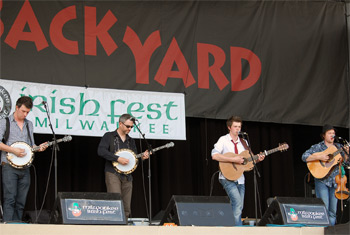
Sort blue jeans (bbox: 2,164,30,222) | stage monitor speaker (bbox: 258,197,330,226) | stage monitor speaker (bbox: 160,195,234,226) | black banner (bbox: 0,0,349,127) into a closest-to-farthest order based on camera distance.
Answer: stage monitor speaker (bbox: 160,195,234,226), stage monitor speaker (bbox: 258,197,330,226), blue jeans (bbox: 2,164,30,222), black banner (bbox: 0,0,349,127)

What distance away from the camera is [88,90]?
8539 millimetres

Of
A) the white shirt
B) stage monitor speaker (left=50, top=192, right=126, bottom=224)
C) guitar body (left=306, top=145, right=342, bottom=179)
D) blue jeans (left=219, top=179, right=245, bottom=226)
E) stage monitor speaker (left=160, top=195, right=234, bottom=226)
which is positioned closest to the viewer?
stage monitor speaker (left=50, top=192, right=126, bottom=224)

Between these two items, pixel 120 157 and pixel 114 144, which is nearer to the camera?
pixel 120 157

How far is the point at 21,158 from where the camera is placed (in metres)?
6.97

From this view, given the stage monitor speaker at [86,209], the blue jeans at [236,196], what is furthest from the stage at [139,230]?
the blue jeans at [236,196]

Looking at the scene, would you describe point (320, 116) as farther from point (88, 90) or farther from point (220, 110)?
point (88, 90)

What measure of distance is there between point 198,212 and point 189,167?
403 cm

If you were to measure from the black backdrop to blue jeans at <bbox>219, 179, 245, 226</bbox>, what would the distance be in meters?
1.95

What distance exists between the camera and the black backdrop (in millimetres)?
9062

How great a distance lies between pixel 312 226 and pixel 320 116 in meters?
4.30

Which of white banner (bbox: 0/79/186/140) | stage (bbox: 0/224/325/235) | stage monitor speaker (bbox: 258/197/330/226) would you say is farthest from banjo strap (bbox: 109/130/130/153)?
stage (bbox: 0/224/325/235)

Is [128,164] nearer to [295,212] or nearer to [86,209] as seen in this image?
[86,209]

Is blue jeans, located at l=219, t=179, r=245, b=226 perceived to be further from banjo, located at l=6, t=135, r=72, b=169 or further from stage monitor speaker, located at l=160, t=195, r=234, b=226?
banjo, located at l=6, t=135, r=72, b=169

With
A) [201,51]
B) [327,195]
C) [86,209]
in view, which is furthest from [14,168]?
[327,195]
